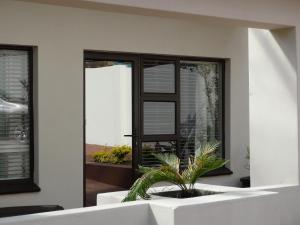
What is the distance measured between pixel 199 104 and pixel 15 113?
127 inches

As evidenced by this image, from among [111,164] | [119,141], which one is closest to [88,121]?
[119,141]

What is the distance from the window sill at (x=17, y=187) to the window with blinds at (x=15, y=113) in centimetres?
10

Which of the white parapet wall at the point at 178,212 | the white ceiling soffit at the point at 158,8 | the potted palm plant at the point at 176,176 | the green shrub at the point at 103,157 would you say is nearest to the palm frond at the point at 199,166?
the potted palm plant at the point at 176,176

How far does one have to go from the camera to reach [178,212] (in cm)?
532

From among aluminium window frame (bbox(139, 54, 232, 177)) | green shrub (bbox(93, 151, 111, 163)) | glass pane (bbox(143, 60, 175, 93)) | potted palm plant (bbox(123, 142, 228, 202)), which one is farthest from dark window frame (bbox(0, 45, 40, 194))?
green shrub (bbox(93, 151, 111, 163))

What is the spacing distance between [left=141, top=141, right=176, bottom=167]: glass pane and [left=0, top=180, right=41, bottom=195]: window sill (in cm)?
190

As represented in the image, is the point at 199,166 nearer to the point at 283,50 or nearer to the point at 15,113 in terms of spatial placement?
the point at 283,50

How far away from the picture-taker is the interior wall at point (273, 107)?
714 cm

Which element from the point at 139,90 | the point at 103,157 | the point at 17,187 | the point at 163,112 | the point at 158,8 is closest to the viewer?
the point at 158,8

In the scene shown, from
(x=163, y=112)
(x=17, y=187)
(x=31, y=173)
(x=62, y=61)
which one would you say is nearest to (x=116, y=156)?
(x=163, y=112)

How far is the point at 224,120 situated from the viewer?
10.5m

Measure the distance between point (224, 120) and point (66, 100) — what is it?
300 cm

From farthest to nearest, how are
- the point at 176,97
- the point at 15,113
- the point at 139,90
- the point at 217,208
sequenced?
the point at 176,97, the point at 139,90, the point at 15,113, the point at 217,208

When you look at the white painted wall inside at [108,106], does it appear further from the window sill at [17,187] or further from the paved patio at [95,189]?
the window sill at [17,187]
